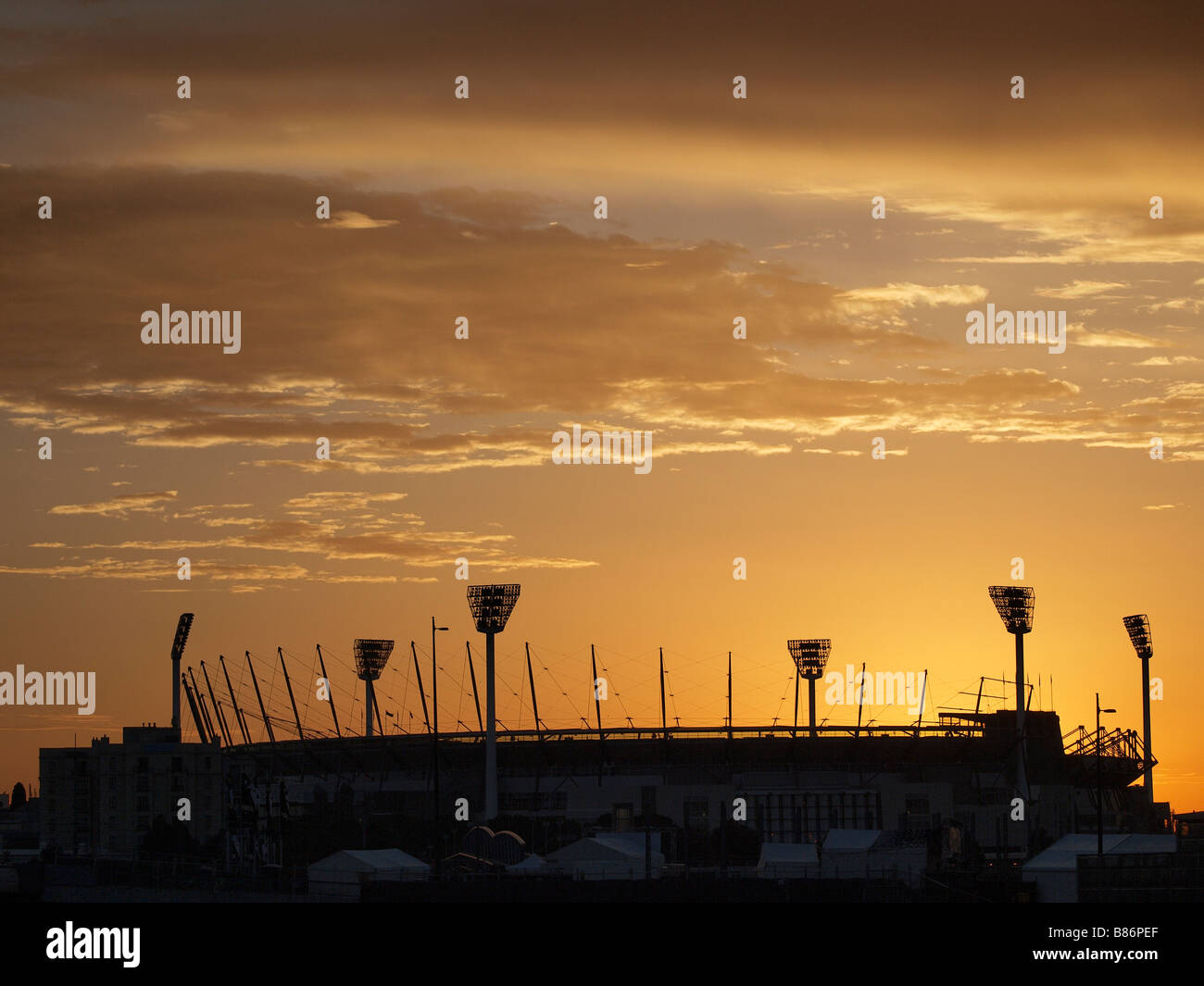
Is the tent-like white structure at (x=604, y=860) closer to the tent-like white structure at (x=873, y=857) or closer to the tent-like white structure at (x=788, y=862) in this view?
the tent-like white structure at (x=788, y=862)

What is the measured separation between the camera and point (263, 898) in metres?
112

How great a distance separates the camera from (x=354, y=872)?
114688mm

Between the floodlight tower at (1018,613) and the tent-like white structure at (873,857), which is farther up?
the floodlight tower at (1018,613)

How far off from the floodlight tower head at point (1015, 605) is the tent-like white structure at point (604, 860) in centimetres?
7016

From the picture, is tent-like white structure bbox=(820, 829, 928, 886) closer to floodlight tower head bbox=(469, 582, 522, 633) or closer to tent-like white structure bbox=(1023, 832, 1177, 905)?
tent-like white structure bbox=(1023, 832, 1177, 905)

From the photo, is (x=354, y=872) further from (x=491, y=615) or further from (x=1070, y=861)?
(x=491, y=615)

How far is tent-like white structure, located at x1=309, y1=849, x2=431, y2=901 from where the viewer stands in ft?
371

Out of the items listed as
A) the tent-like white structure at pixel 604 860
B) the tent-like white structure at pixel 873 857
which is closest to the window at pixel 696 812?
the tent-like white structure at pixel 873 857

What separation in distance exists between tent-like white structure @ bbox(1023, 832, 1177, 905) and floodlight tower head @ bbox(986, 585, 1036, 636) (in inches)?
2877

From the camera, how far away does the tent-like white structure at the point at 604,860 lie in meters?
121
